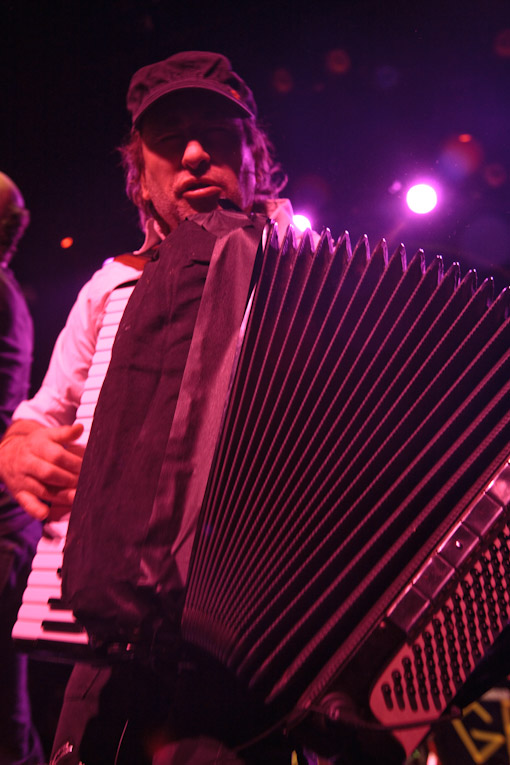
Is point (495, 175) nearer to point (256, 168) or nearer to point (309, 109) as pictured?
point (309, 109)

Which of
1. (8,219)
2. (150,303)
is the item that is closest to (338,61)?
(8,219)

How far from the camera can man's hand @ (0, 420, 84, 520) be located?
1209 millimetres

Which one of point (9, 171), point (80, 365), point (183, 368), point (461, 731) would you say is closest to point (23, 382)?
point (80, 365)

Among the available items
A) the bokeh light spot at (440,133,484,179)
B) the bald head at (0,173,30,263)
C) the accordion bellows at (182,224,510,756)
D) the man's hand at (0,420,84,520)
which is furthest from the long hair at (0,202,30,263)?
the bokeh light spot at (440,133,484,179)

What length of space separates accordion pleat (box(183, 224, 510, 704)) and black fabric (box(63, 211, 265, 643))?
6cm

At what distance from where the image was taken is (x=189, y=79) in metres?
1.74

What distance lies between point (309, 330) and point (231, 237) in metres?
0.24

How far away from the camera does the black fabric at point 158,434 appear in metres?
0.89

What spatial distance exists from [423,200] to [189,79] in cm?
132

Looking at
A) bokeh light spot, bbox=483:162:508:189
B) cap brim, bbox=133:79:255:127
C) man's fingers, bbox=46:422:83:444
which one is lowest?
man's fingers, bbox=46:422:83:444

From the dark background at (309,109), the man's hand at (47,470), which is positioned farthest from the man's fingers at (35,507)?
the dark background at (309,109)

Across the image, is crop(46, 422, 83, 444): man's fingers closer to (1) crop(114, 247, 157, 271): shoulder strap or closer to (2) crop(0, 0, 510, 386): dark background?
(1) crop(114, 247, 157, 271): shoulder strap

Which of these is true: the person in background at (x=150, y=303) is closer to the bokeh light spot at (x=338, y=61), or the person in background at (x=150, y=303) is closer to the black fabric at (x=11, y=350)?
the black fabric at (x=11, y=350)

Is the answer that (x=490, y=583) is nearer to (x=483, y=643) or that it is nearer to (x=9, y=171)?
(x=483, y=643)
